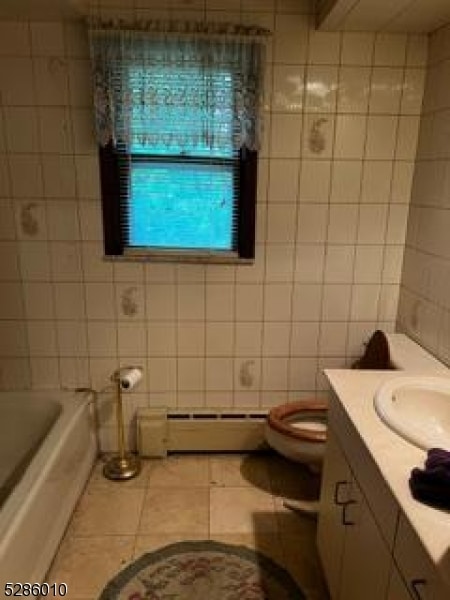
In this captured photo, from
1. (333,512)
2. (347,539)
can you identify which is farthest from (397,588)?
(333,512)

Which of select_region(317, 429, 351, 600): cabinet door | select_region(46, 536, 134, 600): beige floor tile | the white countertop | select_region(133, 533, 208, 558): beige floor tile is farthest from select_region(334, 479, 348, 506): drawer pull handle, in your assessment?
select_region(46, 536, 134, 600): beige floor tile

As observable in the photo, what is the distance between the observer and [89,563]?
1.74 m

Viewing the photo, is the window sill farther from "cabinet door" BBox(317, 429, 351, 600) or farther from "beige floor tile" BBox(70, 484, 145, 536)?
"beige floor tile" BBox(70, 484, 145, 536)

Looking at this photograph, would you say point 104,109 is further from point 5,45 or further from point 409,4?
point 409,4

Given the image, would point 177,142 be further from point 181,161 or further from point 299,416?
point 299,416

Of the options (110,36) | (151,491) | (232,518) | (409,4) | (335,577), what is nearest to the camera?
(335,577)

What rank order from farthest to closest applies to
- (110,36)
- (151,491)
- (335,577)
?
1. (151,491)
2. (110,36)
3. (335,577)

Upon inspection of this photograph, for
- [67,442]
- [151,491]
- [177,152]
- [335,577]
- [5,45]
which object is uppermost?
[5,45]

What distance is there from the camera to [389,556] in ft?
3.37

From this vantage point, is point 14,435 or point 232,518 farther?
point 14,435

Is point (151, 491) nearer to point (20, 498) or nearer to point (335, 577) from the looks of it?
point (20, 498)

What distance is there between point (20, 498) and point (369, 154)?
201 centimetres

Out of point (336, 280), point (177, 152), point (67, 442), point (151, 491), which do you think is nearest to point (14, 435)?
point (67, 442)

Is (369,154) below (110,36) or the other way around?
below
